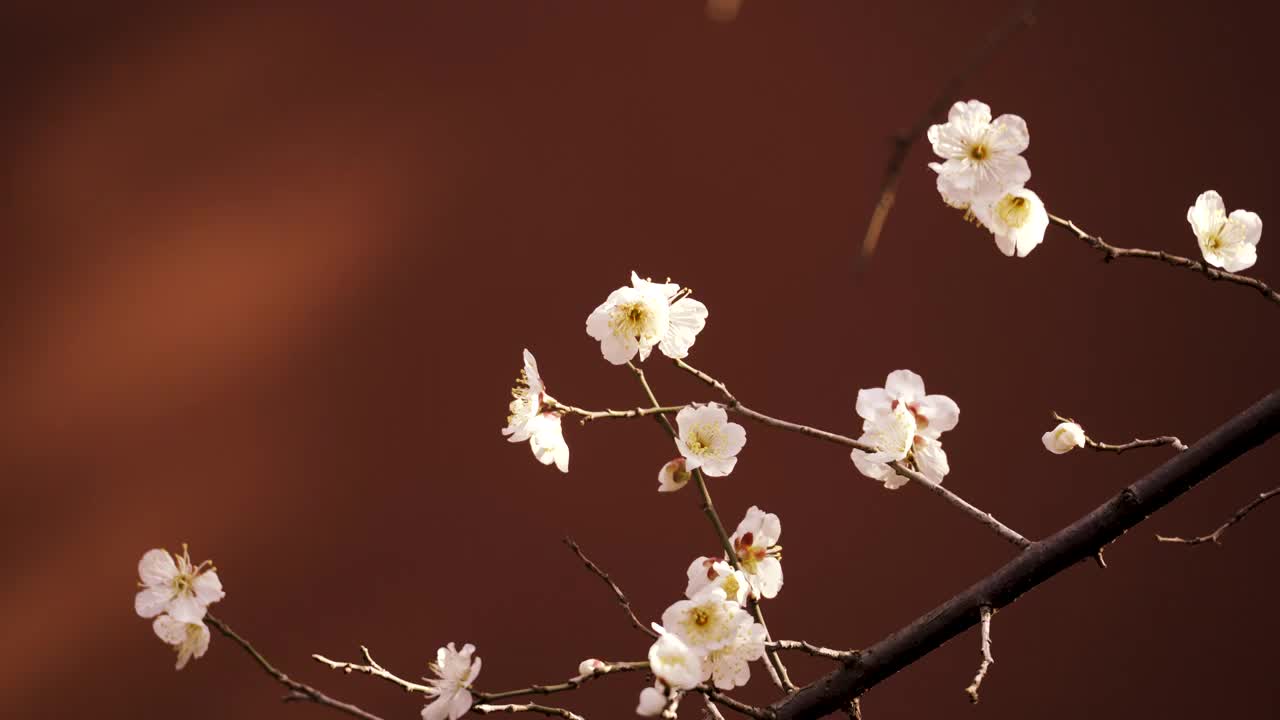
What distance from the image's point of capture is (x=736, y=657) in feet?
2.67

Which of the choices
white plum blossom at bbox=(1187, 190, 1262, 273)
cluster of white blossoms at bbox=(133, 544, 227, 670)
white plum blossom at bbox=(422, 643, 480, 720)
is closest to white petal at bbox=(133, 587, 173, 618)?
cluster of white blossoms at bbox=(133, 544, 227, 670)

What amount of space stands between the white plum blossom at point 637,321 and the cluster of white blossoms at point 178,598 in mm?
361

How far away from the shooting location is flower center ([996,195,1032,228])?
0.91 meters

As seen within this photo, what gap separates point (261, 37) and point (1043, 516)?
135 centimetres

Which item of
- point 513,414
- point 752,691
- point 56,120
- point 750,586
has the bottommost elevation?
point 750,586

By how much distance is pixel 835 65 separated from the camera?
1684 mm

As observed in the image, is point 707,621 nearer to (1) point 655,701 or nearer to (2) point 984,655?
(1) point 655,701

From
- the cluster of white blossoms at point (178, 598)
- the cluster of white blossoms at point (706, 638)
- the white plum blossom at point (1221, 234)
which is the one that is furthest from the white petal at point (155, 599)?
the white plum blossom at point (1221, 234)

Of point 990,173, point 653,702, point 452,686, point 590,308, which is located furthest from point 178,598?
point 590,308

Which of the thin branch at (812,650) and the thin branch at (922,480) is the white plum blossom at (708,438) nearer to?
the thin branch at (922,480)

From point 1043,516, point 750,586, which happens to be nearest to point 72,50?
point 750,586

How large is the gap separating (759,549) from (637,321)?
22cm

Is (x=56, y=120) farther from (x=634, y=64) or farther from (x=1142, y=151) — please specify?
(x=1142, y=151)

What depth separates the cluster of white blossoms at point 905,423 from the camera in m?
0.89
